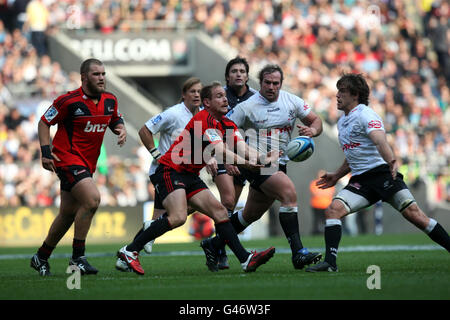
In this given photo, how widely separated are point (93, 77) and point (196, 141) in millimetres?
1545

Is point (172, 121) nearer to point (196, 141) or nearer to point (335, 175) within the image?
point (196, 141)

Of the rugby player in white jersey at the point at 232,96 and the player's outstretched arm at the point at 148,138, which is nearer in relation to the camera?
the rugby player in white jersey at the point at 232,96

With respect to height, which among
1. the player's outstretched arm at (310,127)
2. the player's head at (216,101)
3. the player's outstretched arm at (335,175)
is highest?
the player's head at (216,101)

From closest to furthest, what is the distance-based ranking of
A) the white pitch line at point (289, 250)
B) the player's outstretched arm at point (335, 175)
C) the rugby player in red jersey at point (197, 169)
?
the rugby player in red jersey at point (197, 169), the player's outstretched arm at point (335, 175), the white pitch line at point (289, 250)

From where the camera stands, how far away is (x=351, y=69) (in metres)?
26.7

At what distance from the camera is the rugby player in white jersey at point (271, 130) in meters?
10.1

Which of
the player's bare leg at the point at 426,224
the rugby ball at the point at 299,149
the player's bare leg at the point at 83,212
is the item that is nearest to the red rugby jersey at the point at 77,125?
the player's bare leg at the point at 83,212

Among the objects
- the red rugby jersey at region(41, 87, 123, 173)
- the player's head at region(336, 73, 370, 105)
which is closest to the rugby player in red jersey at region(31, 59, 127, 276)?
the red rugby jersey at region(41, 87, 123, 173)

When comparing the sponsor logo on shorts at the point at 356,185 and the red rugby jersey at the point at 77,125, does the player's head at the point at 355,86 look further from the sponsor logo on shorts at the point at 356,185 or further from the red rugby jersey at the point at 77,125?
the red rugby jersey at the point at 77,125

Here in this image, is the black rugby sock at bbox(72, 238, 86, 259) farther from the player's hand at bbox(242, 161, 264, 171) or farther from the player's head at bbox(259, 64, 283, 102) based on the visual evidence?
the player's head at bbox(259, 64, 283, 102)

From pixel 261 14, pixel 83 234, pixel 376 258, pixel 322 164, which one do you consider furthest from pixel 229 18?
pixel 83 234

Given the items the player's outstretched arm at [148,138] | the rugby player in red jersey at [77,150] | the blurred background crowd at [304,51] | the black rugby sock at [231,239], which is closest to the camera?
the black rugby sock at [231,239]

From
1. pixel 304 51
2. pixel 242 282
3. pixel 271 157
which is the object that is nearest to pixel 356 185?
pixel 271 157
